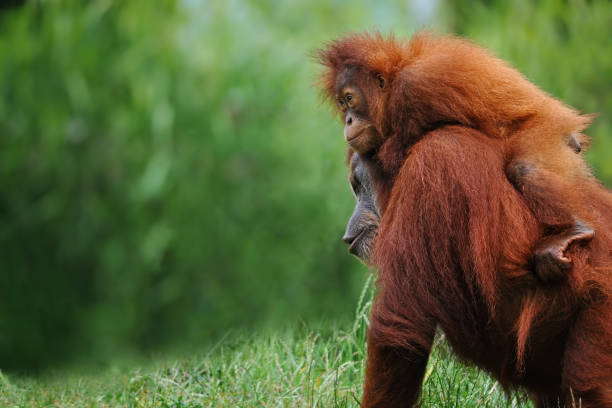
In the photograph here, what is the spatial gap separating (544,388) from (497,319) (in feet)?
1.80

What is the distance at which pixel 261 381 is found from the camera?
14.7ft

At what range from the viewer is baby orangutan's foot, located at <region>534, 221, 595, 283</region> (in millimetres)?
3383

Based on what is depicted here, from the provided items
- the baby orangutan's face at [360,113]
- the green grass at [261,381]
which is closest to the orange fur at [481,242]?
the baby orangutan's face at [360,113]

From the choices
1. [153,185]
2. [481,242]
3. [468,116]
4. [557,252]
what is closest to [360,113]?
[468,116]

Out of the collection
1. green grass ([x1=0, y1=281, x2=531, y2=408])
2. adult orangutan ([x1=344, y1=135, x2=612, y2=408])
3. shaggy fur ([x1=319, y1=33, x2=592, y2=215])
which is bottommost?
green grass ([x1=0, y1=281, x2=531, y2=408])

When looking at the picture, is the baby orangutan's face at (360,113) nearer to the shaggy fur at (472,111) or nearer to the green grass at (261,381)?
the shaggy fur at (472,111)

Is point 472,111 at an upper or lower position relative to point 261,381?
upper

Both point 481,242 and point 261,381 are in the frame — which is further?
point 261,381

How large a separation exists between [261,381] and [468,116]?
5.78 feet

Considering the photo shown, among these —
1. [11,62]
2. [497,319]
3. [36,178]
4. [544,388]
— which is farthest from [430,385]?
[11,62]

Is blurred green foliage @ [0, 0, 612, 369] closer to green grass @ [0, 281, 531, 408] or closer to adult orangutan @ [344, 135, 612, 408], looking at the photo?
green grass @ [0, 281, 531, 408]

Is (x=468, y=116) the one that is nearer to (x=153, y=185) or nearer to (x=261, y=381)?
(x=261, y=381)

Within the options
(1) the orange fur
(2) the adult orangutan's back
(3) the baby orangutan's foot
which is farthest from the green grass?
(3) the baby orangutan's foot

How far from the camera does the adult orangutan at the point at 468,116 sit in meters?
Answer: 3.46
